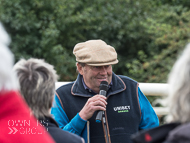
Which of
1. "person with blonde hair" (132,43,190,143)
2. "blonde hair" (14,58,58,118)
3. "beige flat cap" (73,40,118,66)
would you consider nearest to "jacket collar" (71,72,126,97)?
"beige flat cap" (73,40,118,66)

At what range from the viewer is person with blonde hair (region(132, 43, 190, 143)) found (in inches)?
62.8

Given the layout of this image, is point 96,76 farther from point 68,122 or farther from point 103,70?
point 68,122

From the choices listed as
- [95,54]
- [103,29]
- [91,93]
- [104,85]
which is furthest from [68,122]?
[103,29]

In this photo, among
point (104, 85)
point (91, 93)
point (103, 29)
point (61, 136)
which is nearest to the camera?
point (61, 136)

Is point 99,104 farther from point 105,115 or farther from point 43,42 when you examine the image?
point 43,42

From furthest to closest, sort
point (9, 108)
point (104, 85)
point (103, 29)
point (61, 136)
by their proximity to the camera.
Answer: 1. point (103, 29)
2. point (104, 85)
3. point (61, 136)
4. point (9, 108)

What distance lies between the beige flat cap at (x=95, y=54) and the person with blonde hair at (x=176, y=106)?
151cm

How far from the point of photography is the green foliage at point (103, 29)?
845 cm

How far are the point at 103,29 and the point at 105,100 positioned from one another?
676 centimetres

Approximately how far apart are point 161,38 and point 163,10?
55.1 inches

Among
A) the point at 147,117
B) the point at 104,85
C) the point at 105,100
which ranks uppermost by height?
the point at 104,85

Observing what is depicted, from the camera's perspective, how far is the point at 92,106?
2854 mm

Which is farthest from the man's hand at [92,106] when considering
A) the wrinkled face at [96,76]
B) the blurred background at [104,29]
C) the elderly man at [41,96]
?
the blurred background at [104,29]

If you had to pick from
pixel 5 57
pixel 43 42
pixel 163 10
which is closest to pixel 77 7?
pixel 43 42
